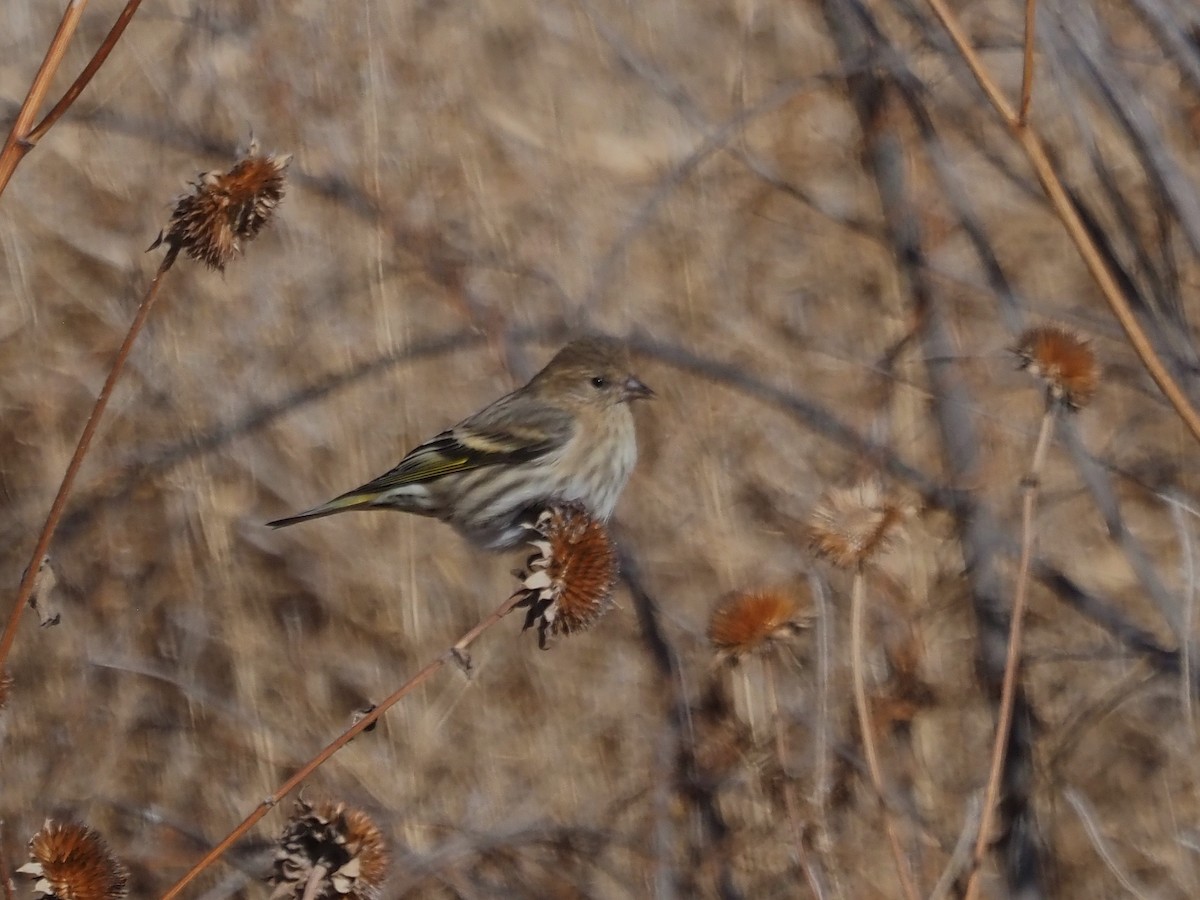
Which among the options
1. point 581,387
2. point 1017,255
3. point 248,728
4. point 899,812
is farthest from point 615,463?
point 1017,255

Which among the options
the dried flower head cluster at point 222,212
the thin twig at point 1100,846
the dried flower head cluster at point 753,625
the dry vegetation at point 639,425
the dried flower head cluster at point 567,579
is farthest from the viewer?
the dry vegetation at point 639,425

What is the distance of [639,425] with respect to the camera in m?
6.22

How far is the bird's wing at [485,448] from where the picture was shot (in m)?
4.46

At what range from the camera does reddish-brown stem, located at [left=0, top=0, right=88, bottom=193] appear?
157 cm

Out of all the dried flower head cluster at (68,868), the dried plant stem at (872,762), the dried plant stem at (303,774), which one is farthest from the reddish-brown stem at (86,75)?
the dried plant stem at (872,762)

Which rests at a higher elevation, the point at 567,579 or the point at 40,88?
the point at 40,88

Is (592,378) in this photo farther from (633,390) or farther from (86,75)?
(86,75)

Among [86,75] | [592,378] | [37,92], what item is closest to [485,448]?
[592,378]

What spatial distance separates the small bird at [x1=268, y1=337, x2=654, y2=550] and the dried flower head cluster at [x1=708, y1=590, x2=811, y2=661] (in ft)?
5.21

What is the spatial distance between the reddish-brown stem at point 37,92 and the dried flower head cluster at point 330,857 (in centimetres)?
106

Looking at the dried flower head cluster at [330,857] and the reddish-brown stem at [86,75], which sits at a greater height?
the reddish-brown stem at [86,75]

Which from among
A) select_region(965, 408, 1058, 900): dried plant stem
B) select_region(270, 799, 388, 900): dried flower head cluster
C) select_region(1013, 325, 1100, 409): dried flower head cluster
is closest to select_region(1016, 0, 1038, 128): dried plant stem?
select_region(965, 408, 1058, 900): dried plant stem

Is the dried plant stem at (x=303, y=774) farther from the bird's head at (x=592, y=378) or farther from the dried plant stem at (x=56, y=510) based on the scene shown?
the bird's head at (x=592, y=378)

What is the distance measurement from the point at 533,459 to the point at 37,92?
9.64 ft
